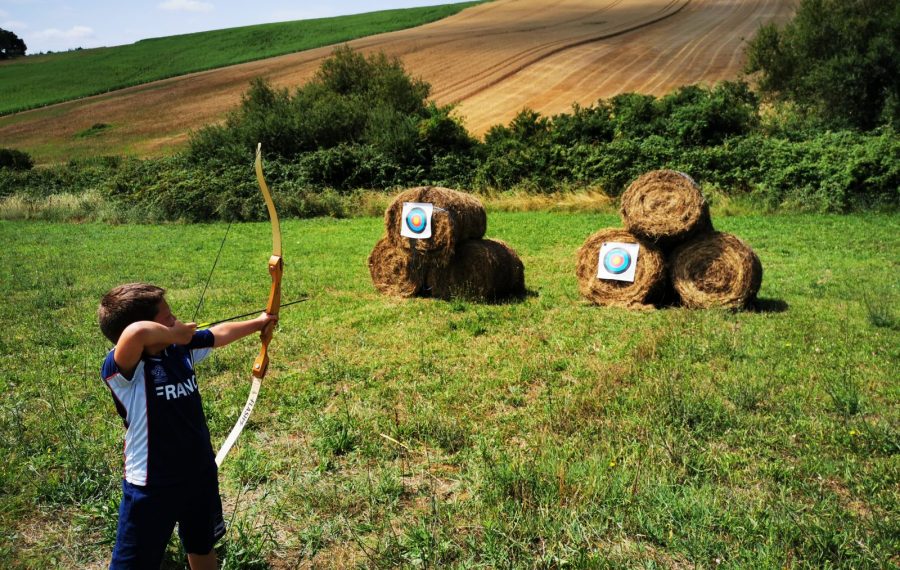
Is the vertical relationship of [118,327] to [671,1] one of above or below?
below

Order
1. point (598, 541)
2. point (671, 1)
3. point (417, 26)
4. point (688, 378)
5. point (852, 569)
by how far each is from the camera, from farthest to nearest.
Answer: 1. point (417, 26)
2. point (671, 1)
3. point (688, 378)
4. point (598, 541)
5. point (852, 569)

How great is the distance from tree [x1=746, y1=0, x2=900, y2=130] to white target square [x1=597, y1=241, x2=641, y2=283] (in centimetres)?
1828

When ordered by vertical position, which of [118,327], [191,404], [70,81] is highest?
[70,81]

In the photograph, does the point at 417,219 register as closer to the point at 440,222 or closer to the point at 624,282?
the point at 440,222

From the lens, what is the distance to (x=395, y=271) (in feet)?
36.0

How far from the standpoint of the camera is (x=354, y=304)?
405 inches

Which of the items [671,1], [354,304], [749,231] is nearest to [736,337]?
[354,304]

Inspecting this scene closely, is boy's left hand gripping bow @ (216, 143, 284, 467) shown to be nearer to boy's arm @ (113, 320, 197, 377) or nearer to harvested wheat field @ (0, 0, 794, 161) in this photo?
boy's arm @ (113, 320, 197, 377)

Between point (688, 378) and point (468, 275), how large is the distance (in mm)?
4738

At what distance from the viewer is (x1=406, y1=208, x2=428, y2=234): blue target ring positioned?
10484 mm

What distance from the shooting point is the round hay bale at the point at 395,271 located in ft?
35.5

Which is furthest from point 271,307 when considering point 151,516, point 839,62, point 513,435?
point 839,62

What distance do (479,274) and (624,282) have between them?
2265mm

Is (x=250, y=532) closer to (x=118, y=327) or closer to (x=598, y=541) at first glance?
(x=118, y=327)
